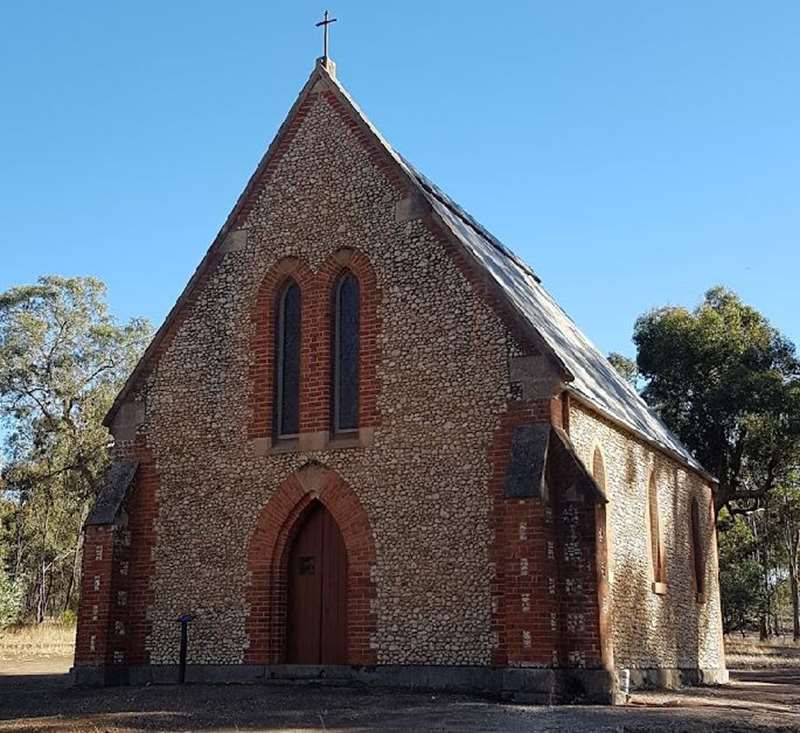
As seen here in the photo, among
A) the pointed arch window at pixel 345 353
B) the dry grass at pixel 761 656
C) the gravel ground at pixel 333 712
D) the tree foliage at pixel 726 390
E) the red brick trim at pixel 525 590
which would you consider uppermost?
the tree foliage at pixel 726 390

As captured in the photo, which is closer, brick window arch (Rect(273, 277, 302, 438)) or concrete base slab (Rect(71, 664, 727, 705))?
concrete base slab (Rect(71, 664, 727, 705))

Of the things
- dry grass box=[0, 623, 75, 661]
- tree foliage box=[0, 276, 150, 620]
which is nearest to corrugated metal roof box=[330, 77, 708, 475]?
dry grass box=[0, 623, 75, 661]

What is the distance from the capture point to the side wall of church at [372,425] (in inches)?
683

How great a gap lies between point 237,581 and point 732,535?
144 feet

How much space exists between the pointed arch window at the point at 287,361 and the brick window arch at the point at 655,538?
8438 mm

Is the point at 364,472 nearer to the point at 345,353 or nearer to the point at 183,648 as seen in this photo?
the point at 345,353

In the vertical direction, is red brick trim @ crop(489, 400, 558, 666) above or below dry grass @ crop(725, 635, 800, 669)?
above

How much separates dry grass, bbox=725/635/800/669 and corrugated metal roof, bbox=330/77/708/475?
14216 millimetres

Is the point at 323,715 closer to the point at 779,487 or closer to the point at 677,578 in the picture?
the point at 677,578

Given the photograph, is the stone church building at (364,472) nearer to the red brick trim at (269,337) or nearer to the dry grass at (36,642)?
the red brick trim at (269,337)

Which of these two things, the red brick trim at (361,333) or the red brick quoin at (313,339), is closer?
the red brick trim at (361,333)

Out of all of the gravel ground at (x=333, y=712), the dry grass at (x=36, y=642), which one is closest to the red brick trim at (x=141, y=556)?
the gravel ground at (x=333, y=712)

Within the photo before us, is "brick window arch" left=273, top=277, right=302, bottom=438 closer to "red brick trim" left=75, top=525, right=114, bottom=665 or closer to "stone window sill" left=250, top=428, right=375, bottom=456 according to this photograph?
"stone window sill" left=250, top=428, right=375, bottom=456

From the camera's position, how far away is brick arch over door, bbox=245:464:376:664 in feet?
59.4
